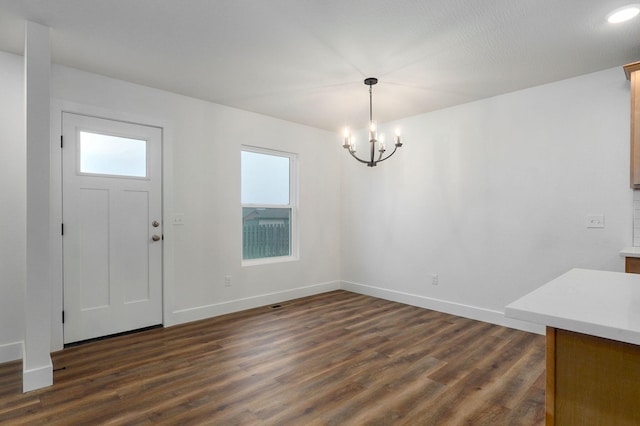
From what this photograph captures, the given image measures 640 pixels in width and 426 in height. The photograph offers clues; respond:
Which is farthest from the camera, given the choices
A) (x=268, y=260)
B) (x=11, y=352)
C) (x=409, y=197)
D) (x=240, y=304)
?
(x=268, y=260)

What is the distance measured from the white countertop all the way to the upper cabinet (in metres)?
1.96

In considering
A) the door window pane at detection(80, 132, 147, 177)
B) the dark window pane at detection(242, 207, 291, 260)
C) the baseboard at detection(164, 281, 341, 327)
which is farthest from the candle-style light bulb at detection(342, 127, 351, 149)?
the baseboard at detection(164, 281, 341, 327)

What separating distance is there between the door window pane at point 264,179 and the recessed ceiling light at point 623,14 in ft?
12.0

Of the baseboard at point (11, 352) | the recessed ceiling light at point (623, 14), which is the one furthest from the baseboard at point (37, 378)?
the recessed ceiling light at point (623, 14)

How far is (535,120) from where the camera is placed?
3531 millimetres

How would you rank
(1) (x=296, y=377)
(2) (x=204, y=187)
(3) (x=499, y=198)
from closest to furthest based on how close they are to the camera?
(1) (x=296, y=377) → (3) (x=499, y=198) → (2) (x=204, y=187)

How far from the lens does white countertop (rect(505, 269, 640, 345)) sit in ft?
2.80

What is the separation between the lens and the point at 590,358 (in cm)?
92

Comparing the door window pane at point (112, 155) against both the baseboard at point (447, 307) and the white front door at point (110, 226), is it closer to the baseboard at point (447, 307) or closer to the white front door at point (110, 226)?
the white front door at point (110, 226)

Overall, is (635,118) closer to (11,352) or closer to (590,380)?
(590,380)

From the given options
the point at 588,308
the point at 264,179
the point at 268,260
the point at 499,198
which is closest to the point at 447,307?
the point at 499,198

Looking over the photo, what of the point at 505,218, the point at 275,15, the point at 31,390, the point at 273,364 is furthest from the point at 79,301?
the point at 505,218

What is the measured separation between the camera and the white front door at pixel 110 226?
3.15 metres

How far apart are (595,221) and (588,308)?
2.80m
